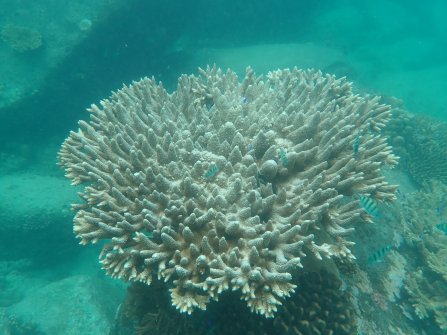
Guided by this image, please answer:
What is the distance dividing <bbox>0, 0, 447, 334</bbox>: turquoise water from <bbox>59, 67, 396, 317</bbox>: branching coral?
484mm

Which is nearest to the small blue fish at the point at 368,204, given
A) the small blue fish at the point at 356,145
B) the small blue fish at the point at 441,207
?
the small blue fish at the point at 356,145

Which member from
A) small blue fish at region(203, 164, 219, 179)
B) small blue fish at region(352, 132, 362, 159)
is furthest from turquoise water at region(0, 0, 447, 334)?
small blue fish at region(352, 132, 362, 159)

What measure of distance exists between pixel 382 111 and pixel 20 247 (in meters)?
11.0

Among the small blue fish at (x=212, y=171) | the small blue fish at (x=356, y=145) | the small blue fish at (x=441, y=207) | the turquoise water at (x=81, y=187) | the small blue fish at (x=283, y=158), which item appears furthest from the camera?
the small blue fish at (x=441, y=207)

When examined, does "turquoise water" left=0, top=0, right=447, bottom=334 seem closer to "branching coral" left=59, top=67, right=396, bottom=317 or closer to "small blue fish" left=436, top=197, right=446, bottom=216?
"small blue fish" left=436, top=197, right=446, bottom=216

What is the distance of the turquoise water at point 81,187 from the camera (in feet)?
15.5

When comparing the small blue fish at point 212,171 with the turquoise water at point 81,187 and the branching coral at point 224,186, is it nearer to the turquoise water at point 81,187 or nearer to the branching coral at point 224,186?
the branching coral at point 224,186

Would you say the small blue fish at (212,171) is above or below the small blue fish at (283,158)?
below

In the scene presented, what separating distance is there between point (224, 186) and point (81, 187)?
8219 mm

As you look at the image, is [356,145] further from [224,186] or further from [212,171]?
[212,171]

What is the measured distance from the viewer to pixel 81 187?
1038 cm

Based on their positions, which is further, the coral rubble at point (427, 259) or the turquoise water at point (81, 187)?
the coral rubble at point (427, 259)

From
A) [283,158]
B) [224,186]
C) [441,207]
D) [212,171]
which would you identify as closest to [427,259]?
[441,207]

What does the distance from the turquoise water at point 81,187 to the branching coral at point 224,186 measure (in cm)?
48
